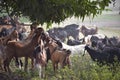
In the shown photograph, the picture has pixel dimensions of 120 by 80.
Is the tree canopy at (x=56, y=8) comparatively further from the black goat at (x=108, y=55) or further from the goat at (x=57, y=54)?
the black goat at (x=108, y=55)

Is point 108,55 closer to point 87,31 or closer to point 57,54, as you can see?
point 57,54

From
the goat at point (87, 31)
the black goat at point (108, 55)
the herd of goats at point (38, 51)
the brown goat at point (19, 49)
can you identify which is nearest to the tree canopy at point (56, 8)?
the herd of goats at point (38, 51)

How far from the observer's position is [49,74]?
9.62m

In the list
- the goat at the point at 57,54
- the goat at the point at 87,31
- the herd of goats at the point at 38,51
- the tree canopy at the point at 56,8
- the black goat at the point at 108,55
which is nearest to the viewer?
the tree canopy at the point at 56,8

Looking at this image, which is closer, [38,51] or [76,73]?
[38,51]

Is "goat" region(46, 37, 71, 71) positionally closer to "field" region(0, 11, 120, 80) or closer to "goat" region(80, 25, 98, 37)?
"field" region(0, 11, 120, 80)

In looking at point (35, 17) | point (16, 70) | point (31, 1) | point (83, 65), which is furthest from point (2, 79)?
point (83, 65)

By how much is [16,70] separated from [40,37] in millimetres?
1690

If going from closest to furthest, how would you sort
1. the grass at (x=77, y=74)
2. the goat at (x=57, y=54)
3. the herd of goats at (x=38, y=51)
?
the grass at (x=77, y=74)
the herd of goats at (x=38, y=51)
the goat at (x=57, y=54)

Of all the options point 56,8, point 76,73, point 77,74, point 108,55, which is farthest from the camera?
point 108,55

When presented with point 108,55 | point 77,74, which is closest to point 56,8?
point 77,74

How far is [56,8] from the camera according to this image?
7336mm

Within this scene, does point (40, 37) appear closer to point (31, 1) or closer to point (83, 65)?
point (31, 1)

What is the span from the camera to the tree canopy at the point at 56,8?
6.92 metres
